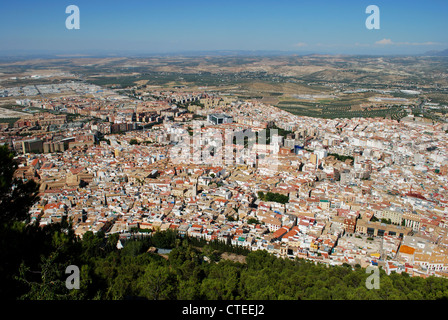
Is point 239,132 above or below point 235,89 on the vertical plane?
below

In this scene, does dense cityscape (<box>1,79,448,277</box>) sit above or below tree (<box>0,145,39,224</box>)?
below

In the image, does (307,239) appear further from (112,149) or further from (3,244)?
(112,149)

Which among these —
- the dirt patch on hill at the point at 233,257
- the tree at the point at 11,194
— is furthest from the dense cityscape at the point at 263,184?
the tree at the point at 11,194

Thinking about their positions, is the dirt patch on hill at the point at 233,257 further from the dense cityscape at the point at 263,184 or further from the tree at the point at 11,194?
the tree at the point at 11,194

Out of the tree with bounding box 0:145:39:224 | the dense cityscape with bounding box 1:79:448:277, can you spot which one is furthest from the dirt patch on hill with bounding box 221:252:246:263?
the tree with bounding box 0:145:39:224

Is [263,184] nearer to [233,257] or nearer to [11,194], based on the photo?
[233,257]

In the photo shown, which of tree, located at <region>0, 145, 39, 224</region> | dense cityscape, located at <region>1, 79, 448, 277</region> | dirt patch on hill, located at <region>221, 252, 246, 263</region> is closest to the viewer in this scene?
tree, located at <region>0, 145, 39, 224</region>

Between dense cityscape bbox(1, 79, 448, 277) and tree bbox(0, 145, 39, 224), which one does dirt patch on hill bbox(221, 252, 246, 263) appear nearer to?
dense cityscape bbox(1, 79, 448, 277)

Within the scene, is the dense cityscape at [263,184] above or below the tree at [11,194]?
below
